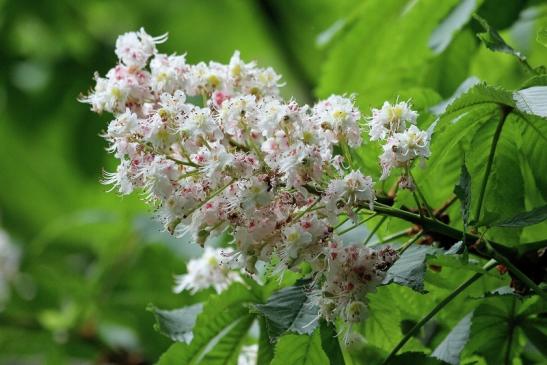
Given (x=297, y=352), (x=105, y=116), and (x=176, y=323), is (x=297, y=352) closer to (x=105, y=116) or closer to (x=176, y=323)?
(x=176, y=323)

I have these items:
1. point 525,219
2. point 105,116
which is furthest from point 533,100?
point 105,116

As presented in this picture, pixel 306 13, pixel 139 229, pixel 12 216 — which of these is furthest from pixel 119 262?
pixel 12 216

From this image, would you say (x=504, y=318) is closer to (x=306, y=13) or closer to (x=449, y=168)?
Result: (x=449, y=168)

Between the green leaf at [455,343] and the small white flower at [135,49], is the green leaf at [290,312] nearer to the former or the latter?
the green leaf at [455,343]

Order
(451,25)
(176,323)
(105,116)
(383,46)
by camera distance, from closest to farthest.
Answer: (176,323)
(451,25)
(383,46)
(105,116)

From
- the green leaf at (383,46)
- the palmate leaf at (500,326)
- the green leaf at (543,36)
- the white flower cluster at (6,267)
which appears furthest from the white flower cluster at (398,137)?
the white flower cluster at (6,267)

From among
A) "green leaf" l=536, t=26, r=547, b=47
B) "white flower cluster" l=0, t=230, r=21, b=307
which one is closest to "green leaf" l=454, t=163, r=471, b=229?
"green leaf" l=536, t=26, r=547, b=47
